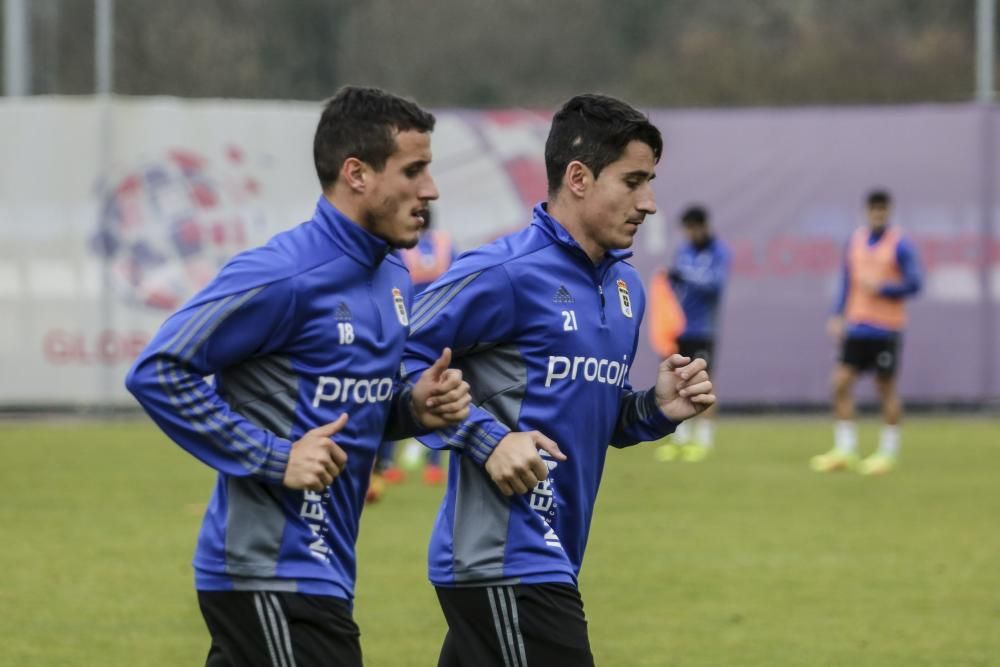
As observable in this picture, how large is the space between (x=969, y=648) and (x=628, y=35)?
37.1 metres

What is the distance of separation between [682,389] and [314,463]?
4.36ft

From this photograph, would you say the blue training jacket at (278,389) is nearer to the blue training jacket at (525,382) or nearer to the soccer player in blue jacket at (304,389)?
the soccer player in blue jacket at (304,389)

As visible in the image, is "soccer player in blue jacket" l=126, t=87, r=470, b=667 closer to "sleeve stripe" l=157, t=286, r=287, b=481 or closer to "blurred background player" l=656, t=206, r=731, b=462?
"sleeve stripe" l=157, t=286, r=287, b=481

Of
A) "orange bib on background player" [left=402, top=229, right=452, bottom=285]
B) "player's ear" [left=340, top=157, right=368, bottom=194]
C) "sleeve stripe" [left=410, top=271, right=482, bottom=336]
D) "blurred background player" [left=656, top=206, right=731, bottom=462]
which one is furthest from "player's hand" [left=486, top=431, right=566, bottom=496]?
"blurred background player" [left=656, top=206, right=731, bottom=462]

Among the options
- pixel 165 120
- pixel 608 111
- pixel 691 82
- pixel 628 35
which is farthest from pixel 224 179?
pixel 628 35

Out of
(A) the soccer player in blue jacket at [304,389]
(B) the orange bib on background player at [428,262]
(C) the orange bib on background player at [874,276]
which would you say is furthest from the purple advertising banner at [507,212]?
(A) the soccer player in blue jacket at [304,389]

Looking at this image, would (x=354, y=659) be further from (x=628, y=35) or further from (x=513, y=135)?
(x=628, y=35)

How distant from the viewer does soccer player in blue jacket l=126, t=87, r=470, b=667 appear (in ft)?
14.5

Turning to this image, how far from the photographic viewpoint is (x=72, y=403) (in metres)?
20.3

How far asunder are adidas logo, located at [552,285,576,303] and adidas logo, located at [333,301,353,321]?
72 centimetres

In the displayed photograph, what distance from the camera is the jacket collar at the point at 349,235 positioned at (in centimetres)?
471

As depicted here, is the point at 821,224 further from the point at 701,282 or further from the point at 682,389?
the point at 682,389

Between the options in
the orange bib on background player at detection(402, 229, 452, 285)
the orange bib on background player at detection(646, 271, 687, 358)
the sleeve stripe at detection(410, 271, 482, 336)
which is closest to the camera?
the sleeve stripe at detection(410, 271, 482, 336)

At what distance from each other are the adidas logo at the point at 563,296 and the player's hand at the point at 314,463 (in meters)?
0.98
